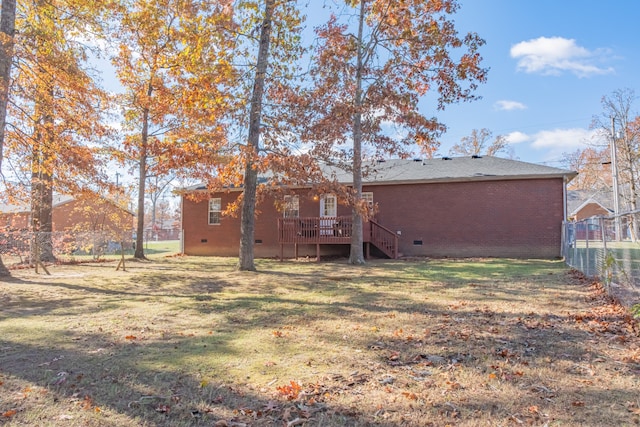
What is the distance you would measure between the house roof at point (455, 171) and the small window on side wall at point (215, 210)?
602cm

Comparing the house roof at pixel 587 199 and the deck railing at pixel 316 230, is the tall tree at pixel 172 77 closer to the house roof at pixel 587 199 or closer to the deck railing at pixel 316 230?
the deck railing at pixel 316 230

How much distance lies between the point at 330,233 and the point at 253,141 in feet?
19.2

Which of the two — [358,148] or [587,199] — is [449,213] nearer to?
[358,148]

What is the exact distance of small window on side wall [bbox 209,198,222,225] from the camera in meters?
20.1

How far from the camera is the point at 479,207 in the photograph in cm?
1620

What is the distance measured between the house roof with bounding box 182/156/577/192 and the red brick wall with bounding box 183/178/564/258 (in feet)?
1.27

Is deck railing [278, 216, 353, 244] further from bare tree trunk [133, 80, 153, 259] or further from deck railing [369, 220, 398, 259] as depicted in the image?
bare tree trunk [133, 80, 153, 259]

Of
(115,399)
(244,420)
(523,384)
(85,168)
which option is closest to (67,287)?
(85,168)

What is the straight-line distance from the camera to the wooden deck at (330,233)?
625 inches

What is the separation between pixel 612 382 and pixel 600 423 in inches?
34.3

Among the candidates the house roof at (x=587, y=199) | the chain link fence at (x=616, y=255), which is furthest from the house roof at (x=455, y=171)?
the house roof at (x=587, y=199)

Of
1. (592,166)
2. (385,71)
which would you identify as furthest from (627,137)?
(385,71)

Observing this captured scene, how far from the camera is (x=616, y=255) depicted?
21.5 ft

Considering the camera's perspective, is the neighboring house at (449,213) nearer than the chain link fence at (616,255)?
No
